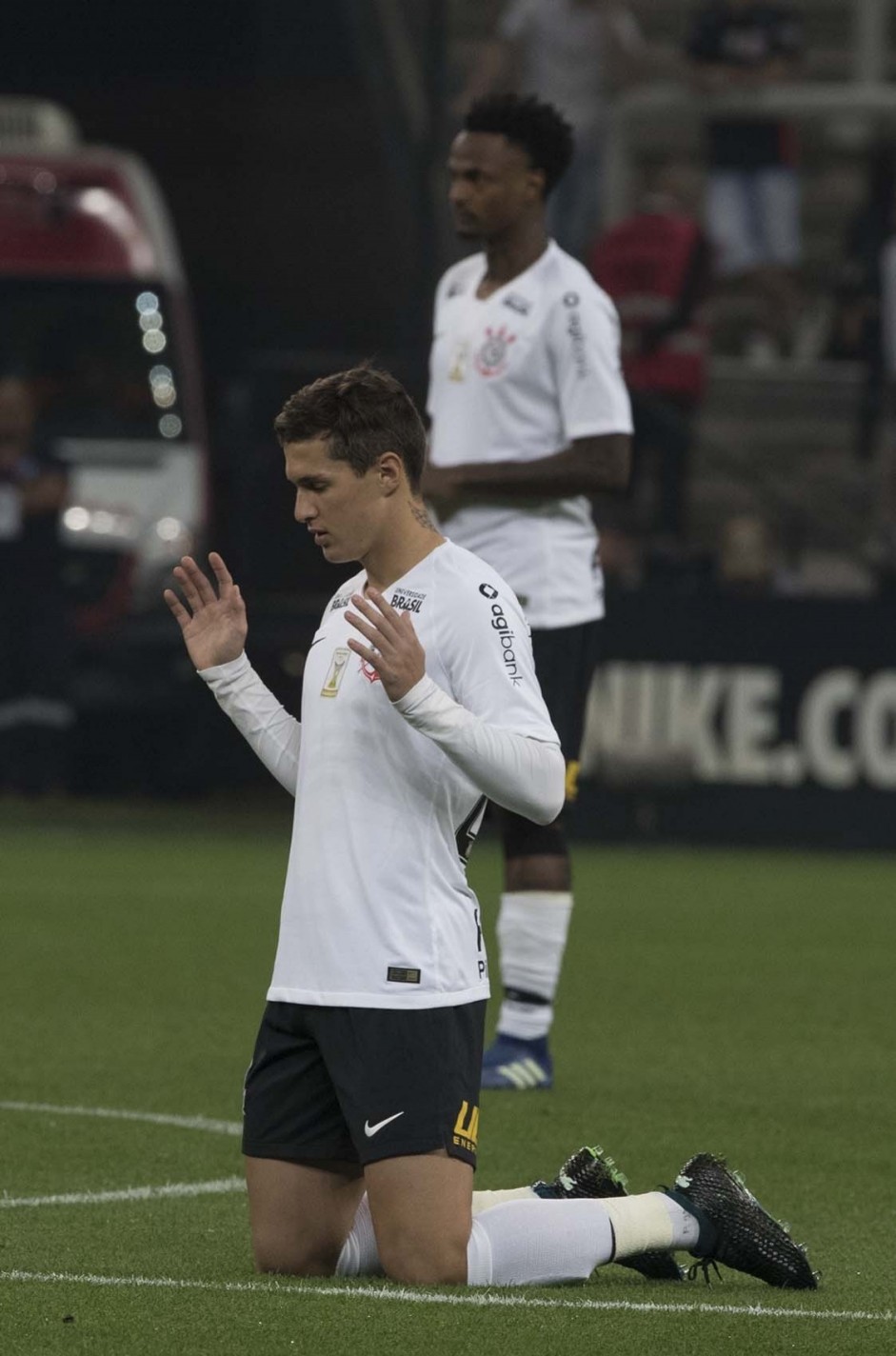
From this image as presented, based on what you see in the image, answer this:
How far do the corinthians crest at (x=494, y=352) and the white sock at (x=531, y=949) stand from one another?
146 cm

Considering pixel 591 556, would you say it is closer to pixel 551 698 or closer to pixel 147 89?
pixel 551 698

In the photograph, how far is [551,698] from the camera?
8.12 m

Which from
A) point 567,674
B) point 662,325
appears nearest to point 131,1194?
point 567,674

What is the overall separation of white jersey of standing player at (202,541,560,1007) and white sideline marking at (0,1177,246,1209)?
1143 millimetres

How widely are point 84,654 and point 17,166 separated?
3.16 meters

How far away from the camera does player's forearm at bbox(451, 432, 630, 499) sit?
820 cm

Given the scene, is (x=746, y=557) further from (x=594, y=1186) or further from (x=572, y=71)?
(x=594, y=1186)

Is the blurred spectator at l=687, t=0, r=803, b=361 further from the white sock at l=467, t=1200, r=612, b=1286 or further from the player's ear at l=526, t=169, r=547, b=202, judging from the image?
the white sock at l=467, t=1200, r=612, b=1286

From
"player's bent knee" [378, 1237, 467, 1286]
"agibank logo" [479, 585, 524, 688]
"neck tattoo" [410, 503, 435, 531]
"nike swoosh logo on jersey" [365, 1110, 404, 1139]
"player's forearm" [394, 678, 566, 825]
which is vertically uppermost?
"neck tattoo" [410, 503, 435, 531]

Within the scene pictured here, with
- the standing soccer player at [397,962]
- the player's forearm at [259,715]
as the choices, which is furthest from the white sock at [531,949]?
the standing soccer player at [397,962]

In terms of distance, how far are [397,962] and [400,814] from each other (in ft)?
0.91

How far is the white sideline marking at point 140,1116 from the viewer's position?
7.44 meters

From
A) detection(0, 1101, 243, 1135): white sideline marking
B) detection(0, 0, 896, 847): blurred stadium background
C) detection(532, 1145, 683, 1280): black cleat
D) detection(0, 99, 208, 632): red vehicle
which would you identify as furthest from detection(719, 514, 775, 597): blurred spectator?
detection(532, 1145, 683, 1280): black cleat

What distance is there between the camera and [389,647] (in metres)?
5.22
